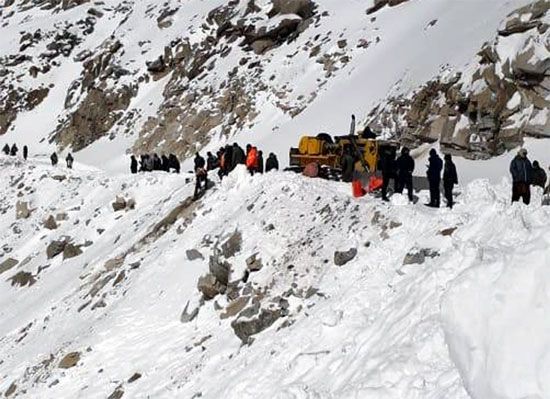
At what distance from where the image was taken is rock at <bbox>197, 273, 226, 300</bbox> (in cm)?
1602

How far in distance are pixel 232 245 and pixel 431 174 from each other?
492cm

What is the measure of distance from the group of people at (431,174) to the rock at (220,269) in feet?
12.9

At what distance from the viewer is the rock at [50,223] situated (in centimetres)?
3127

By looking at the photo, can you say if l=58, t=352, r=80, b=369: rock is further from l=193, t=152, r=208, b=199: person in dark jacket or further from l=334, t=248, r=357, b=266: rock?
l=193, t=152, r=208, b=199: person in dark jacket

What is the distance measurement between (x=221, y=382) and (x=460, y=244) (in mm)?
4715

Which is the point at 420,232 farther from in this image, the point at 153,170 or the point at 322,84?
the point at 322,84

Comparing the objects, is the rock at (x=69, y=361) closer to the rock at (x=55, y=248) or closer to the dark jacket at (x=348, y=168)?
the dark jacket at (x=348, y=168)

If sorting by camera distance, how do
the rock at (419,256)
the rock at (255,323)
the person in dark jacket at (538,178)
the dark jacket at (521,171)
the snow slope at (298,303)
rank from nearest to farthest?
the snow slope at (298,303)
the rock at (419,256)
the rock at (255,323)
the dark jacket at (521,171)
the person in dark jacket at (538,178)

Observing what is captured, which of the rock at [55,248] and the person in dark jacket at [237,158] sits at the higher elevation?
the person in dark jacket at [237,158]

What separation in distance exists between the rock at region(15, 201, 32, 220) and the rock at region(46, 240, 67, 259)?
6977 millimetres

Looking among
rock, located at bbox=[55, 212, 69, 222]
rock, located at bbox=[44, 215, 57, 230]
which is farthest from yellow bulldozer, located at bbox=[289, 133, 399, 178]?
rock, located at bbox=[44, 215, 57, 230]

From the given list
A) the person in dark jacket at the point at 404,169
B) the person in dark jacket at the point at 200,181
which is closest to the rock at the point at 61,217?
the person in dark jacket at the point at 200,181

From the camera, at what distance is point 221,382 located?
12172 millimetres

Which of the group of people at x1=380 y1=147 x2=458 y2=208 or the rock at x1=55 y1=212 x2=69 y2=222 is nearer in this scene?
the group of people at x1=380 y1=147 x2=458 y2=208
